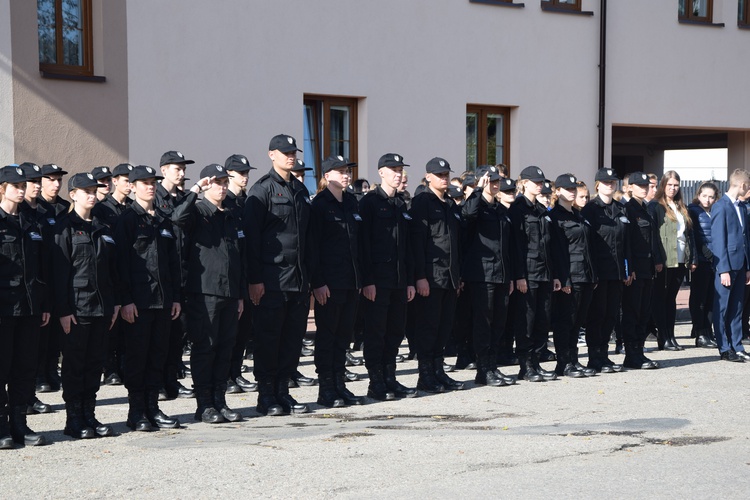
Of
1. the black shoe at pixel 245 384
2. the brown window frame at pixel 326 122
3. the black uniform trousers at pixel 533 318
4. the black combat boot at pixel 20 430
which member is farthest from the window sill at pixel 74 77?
the black combat boot at pixel 20 430

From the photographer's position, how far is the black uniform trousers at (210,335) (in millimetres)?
9352

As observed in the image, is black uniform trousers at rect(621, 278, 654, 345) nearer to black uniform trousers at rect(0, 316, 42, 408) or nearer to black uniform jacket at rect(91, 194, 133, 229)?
black uniform jacket at rect(91, 194, 133, 229)

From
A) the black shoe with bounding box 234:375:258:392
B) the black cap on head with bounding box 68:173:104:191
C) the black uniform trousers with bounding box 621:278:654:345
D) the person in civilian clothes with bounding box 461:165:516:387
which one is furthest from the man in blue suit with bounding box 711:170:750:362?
the black cap on head with bounding box 68:173:104:191

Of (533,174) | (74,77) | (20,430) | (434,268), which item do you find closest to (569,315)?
(533,174)

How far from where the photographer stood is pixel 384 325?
10.8 m

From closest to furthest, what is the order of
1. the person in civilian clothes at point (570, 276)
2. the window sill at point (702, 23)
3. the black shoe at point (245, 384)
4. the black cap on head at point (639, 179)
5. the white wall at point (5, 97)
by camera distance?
1. the black shoe at point (245, 384)
2. the person in civilian clothes at point (570, 276)
3. the black cap on head at point (639, 179)
4. the white wall at point (5, 97)
5. the window sill at point (702, 23)

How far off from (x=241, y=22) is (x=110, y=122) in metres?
2.73

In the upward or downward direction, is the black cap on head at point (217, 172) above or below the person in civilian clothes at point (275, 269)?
above

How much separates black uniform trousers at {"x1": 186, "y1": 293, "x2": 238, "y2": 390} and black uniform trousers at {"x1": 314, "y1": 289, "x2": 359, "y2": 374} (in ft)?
3.51

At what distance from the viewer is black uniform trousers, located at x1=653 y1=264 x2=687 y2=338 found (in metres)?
14.3

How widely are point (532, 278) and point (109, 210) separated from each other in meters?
4.09

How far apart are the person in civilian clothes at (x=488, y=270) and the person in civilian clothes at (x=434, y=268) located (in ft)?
0.86

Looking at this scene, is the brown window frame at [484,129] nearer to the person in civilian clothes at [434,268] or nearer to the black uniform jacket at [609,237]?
the black uniform jacket at [609,237]

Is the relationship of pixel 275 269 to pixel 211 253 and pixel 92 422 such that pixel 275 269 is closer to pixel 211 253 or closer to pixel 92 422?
pixel 211 253
